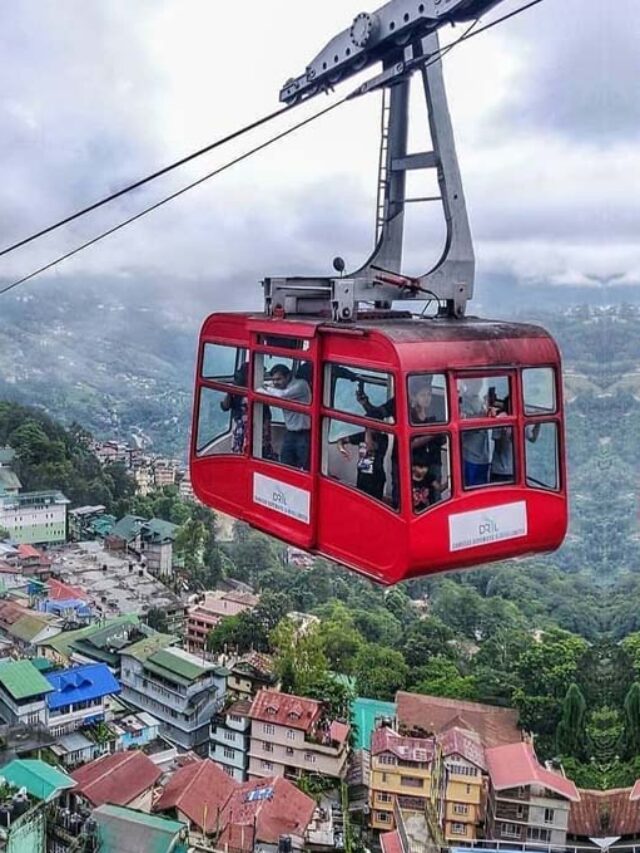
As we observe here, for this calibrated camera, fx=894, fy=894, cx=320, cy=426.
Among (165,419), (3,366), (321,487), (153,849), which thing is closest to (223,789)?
(153,849)

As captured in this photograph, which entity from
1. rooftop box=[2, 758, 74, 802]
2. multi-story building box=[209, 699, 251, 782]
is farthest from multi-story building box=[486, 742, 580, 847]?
rooftop box=[2, 758, 74, 802]

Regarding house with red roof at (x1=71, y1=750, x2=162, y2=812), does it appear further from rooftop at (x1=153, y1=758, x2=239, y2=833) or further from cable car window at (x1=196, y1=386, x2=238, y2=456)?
cable car window at (x1=196, y1=386, x2=238, y2=456)

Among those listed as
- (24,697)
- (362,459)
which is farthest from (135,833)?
(362,459)

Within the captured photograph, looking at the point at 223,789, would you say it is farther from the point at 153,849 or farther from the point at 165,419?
the point at 165,419

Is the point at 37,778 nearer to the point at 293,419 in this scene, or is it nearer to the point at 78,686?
the point at 78,686

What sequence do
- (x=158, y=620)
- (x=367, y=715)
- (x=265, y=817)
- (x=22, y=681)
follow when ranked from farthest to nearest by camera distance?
(x=158, y=620)
(x=367, y=715)
(x=22, y=681)
(x=265, y=817)

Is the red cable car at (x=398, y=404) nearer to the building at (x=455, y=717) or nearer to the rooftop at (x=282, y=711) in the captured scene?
the rooftop at (x=282, y=711)
